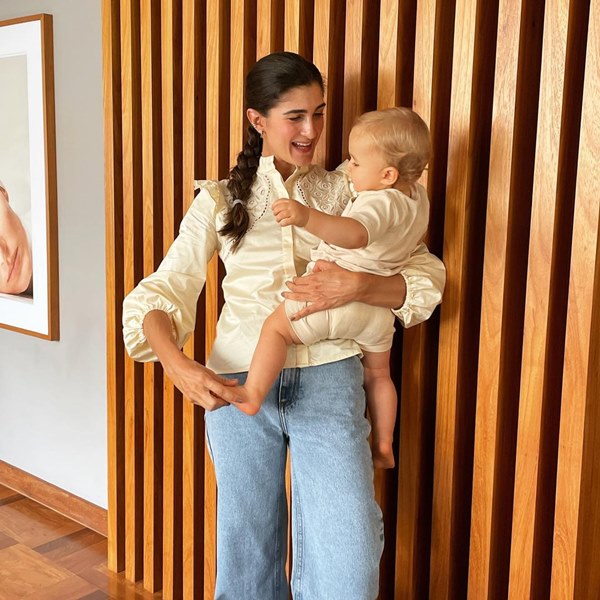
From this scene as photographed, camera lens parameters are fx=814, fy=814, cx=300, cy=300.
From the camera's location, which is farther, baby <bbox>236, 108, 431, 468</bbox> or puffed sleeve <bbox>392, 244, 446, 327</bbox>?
puffed sleeve <bbox>392, 244, 446, 327</bbox>

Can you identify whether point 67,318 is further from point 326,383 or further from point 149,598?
point 326,383

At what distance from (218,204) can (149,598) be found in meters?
1.60

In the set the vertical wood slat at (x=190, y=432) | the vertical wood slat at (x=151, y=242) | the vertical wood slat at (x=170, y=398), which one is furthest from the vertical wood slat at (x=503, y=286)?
the vertical wood slat at (x=151, y=242)

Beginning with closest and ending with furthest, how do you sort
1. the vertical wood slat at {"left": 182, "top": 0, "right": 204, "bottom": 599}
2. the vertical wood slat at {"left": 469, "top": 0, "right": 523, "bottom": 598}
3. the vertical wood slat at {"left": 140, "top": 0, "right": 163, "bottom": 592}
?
the vertical wood slat at {"left": 469, "top": 0, "right": 523, "bottom": 598} → the vertical wood slat at {"left": 182, "top": 0, "right": 204, "bottom": 599} → the vertical wood slat at {"left": 140, "top": 0, "right": 163, "bottom": 592}

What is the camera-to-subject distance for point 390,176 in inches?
68.6

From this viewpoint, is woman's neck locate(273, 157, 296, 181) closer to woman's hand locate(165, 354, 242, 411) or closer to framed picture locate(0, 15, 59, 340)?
woman's hand locate(165, 354, 242, 411)

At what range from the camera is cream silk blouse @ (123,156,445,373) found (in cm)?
187

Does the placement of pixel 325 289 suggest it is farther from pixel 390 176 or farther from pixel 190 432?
pixel 190 432

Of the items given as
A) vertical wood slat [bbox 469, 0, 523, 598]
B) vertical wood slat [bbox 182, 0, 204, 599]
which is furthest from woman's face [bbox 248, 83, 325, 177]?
vertical wood slat [bbox 182, 0, 204, 599]

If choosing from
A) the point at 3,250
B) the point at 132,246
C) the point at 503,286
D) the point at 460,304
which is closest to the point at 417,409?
the point at 460,304

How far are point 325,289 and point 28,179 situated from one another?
2.13 metres

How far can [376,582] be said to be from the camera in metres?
1.86

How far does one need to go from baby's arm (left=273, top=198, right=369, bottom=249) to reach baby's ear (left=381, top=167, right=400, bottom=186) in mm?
159

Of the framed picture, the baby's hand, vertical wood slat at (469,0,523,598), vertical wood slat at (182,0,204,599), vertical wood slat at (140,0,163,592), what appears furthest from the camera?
the framed picture
